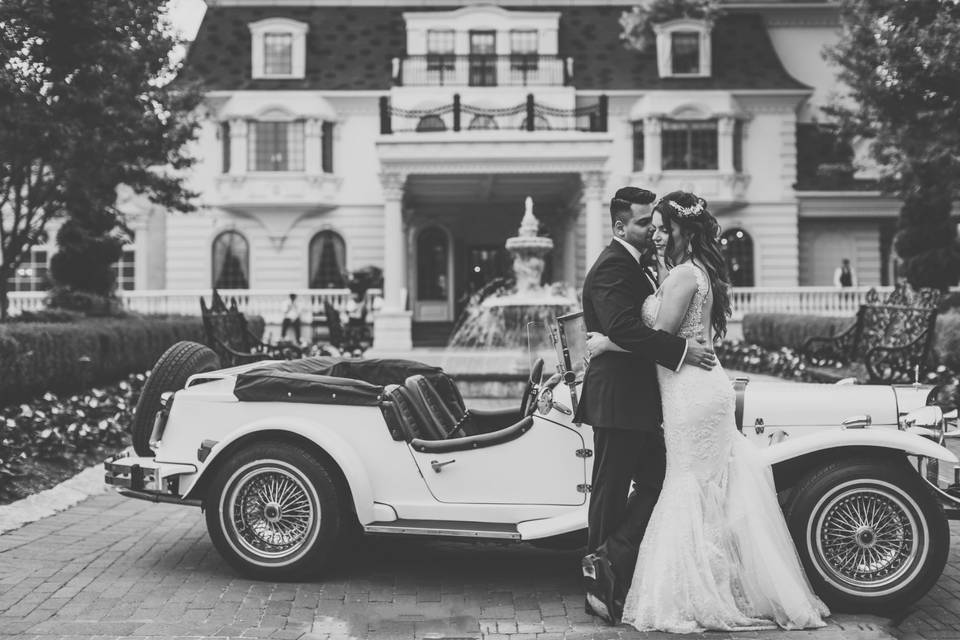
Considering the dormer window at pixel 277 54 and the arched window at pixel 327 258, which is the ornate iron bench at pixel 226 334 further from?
the dormer window at pixel 277 54

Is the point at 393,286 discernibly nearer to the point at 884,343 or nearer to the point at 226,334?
the point at 226,334

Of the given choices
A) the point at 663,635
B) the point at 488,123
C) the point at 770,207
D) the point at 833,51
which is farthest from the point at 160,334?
the point at 770,207

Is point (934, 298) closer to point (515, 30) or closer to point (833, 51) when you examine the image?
point (833, 51)

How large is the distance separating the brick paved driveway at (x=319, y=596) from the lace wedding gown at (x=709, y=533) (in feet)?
0.41

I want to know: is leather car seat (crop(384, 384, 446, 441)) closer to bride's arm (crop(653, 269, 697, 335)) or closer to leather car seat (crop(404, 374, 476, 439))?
leather car seat (crop(404, 374, 476, 439))

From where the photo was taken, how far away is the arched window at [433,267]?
3466 cm

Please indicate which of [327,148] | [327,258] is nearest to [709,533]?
[327,258]

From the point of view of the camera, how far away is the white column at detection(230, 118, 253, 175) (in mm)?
32500

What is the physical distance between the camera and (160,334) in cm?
1619

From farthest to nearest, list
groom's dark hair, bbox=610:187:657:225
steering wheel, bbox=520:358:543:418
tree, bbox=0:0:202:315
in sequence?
tree, bbox=0:0:202:315, steering wheel, bbox=520:358:543:418, groom's dark hair, bbox=610:187:657:225

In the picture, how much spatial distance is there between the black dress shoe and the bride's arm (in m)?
1.19

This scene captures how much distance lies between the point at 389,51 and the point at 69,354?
24.3 meters

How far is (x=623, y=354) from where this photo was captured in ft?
16.4

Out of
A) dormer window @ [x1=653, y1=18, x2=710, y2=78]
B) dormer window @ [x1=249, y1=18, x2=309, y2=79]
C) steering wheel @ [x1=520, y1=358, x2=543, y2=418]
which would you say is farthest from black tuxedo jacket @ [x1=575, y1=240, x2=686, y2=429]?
dormer window @ [x1=653, y1=18, x2=710, y2=78]
